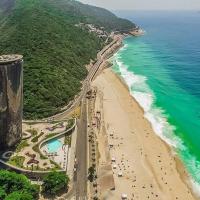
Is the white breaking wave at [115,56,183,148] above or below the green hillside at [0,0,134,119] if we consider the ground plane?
below

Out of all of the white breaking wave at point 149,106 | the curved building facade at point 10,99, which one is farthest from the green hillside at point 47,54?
the white breaking wave at point 149,106

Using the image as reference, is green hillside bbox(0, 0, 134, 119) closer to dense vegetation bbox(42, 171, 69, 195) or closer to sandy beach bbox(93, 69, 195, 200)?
sandy beach bbox(93, 69, 195, 200)

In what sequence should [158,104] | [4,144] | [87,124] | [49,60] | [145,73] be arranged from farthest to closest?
[145,73] < [49,60] < [158,104] < [87,124] < [4,144]

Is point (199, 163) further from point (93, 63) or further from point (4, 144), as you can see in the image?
point (93, 63)

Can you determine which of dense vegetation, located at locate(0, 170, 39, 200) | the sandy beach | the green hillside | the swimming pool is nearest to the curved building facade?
the swimming pool

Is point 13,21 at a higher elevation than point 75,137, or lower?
higher

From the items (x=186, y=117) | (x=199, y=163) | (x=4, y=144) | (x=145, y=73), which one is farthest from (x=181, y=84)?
(x=4, y=144)
